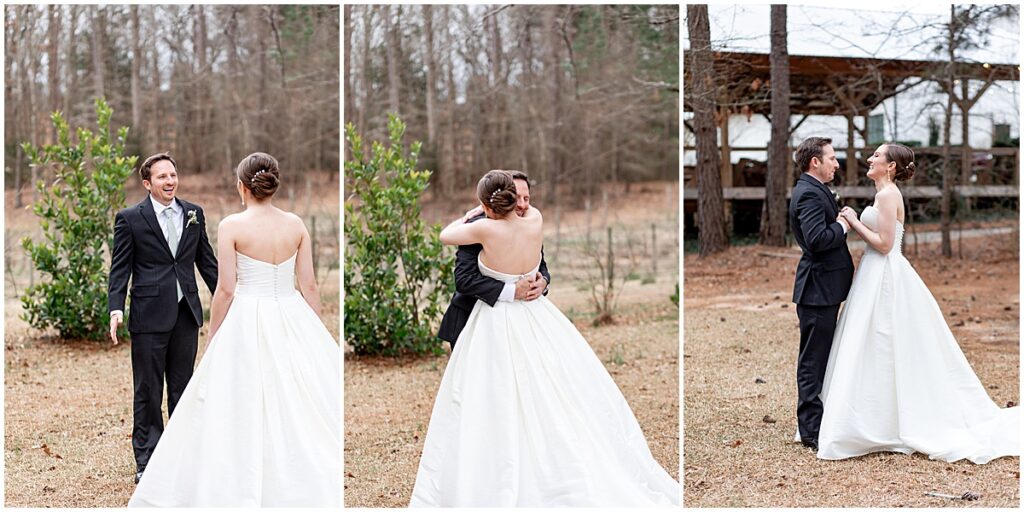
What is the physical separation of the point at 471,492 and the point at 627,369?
12.4 ft

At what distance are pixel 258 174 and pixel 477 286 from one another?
36.0 inches

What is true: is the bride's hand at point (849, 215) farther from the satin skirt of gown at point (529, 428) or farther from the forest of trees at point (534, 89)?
the forest of trees at point (534, 89)

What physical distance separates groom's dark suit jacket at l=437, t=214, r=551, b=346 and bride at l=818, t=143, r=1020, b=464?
1487mm

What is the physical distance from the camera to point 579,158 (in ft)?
49.8

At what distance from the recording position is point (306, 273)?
3.91 meters

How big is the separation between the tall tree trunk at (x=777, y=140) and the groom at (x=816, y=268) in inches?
232

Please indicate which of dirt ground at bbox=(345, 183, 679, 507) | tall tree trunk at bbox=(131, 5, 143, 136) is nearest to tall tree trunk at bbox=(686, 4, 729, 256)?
dirt ground at bbox=(345, 183, 679, 507)

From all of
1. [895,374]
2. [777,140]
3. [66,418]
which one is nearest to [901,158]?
[895,374]

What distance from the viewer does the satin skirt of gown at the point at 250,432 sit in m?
3.55

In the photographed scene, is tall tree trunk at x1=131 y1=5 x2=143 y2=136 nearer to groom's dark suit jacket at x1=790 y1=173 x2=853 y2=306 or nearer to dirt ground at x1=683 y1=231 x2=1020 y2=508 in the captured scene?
dirt ground at x1=683 y1=231 x2=1020 y2=508

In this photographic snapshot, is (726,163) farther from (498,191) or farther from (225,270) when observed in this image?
(225,270)

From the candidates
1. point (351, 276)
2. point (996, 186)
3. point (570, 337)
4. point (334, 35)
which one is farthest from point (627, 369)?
point (334, 35)

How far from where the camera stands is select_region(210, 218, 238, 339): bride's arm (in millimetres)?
3727

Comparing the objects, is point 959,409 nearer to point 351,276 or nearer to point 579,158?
point 351,276
